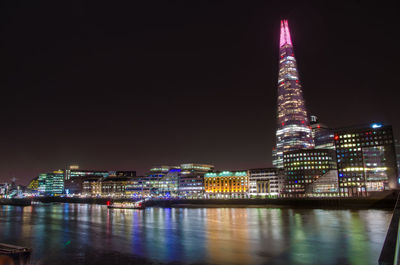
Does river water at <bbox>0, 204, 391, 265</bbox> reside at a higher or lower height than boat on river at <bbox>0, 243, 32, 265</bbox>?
lower

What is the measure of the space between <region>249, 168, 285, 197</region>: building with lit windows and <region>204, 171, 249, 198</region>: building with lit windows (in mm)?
3595

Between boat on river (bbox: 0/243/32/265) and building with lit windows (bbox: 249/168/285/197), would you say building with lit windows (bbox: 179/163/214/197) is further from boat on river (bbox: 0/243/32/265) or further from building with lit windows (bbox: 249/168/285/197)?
boat on river (bbox: 0/243/32/265)

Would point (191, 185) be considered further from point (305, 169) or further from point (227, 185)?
point (305, 169)

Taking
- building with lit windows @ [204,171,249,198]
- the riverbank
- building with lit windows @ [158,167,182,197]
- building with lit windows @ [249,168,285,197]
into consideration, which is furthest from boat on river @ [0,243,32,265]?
building with lit windows @ [158,167,182,197]

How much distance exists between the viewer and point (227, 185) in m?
172

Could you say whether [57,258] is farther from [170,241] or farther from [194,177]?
[194,177]

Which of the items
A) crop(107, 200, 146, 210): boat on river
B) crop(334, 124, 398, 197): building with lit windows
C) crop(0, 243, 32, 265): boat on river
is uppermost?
crop(334, 124, 398, 197): building with lit windows

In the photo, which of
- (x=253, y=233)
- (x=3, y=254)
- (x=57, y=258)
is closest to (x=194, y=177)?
(x=253, y=233)

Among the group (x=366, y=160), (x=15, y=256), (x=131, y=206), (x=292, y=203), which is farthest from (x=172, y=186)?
(x=15, y=256)

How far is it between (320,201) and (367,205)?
16.3 m

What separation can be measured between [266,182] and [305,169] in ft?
66.2

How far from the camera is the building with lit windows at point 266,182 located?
162m

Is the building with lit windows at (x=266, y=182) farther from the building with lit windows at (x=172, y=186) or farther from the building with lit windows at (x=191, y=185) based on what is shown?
the building with lit windows at (x=172, y=186)

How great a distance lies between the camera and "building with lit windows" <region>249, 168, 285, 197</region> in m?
162
